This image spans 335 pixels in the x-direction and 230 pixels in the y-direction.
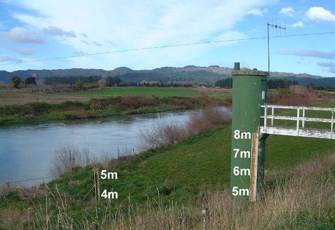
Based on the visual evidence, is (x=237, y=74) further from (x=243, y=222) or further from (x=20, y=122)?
(x=20, y=122)

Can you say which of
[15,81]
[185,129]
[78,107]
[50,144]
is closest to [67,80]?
[15,81]

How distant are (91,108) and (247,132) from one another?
201 ft

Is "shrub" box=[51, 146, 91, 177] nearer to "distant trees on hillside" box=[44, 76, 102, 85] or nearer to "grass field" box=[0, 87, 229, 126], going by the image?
"grass field" box=[0, 87, 229, 126]

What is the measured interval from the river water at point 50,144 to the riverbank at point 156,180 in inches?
128

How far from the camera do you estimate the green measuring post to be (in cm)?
1184

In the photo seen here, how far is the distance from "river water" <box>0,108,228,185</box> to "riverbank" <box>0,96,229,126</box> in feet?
18.5

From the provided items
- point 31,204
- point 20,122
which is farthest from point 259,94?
point 20,122

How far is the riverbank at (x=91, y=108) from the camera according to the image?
63000mm

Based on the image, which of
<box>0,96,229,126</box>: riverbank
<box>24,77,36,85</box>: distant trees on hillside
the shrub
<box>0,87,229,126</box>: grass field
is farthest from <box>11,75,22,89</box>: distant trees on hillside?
the shrub

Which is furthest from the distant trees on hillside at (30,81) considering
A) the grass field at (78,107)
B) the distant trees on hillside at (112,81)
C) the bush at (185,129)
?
the bush at (185,129)

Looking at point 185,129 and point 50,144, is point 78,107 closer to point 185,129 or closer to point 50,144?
point 50,144

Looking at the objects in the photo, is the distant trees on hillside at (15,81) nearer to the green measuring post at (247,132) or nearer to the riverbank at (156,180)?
the riverbank at (156,180)

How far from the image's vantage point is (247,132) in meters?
12.0

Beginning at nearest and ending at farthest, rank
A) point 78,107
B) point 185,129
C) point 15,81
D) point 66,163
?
point 66,163 < point 185,129 < point 78,107 < point 15,81
